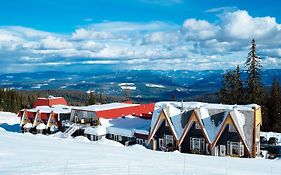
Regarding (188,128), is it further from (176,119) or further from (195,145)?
(195,145)

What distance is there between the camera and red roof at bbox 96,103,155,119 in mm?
50406

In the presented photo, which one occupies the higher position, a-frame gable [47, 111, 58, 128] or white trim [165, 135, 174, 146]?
a-frame gable [47, 111, 58, 128]

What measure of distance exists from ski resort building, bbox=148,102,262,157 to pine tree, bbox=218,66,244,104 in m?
21.7

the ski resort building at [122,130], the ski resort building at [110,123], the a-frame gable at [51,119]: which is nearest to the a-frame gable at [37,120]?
the a-frame gable at [51,119]

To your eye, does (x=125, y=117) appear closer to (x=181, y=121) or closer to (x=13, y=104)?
(x=181, y=121)

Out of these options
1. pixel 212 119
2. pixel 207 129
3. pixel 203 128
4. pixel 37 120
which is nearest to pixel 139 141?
pixel 203 128

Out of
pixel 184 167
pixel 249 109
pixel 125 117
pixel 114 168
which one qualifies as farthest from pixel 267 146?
pixel 114 168

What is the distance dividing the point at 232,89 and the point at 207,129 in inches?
1008

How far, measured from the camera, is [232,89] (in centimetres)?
6228

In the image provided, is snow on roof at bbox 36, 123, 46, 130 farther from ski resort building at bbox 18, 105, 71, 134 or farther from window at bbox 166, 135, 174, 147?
window at bbox 166, 135, 174, 147

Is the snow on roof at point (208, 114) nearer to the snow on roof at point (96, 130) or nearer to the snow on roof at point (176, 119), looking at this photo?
the snow on roof at point (176, 119)

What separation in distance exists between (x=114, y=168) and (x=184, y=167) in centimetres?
351

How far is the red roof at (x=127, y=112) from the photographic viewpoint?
50406mm

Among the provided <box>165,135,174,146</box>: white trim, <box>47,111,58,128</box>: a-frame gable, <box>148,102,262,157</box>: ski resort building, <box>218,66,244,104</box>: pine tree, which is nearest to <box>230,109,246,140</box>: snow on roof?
<box>148,102,262,157</box>: ski resort building
